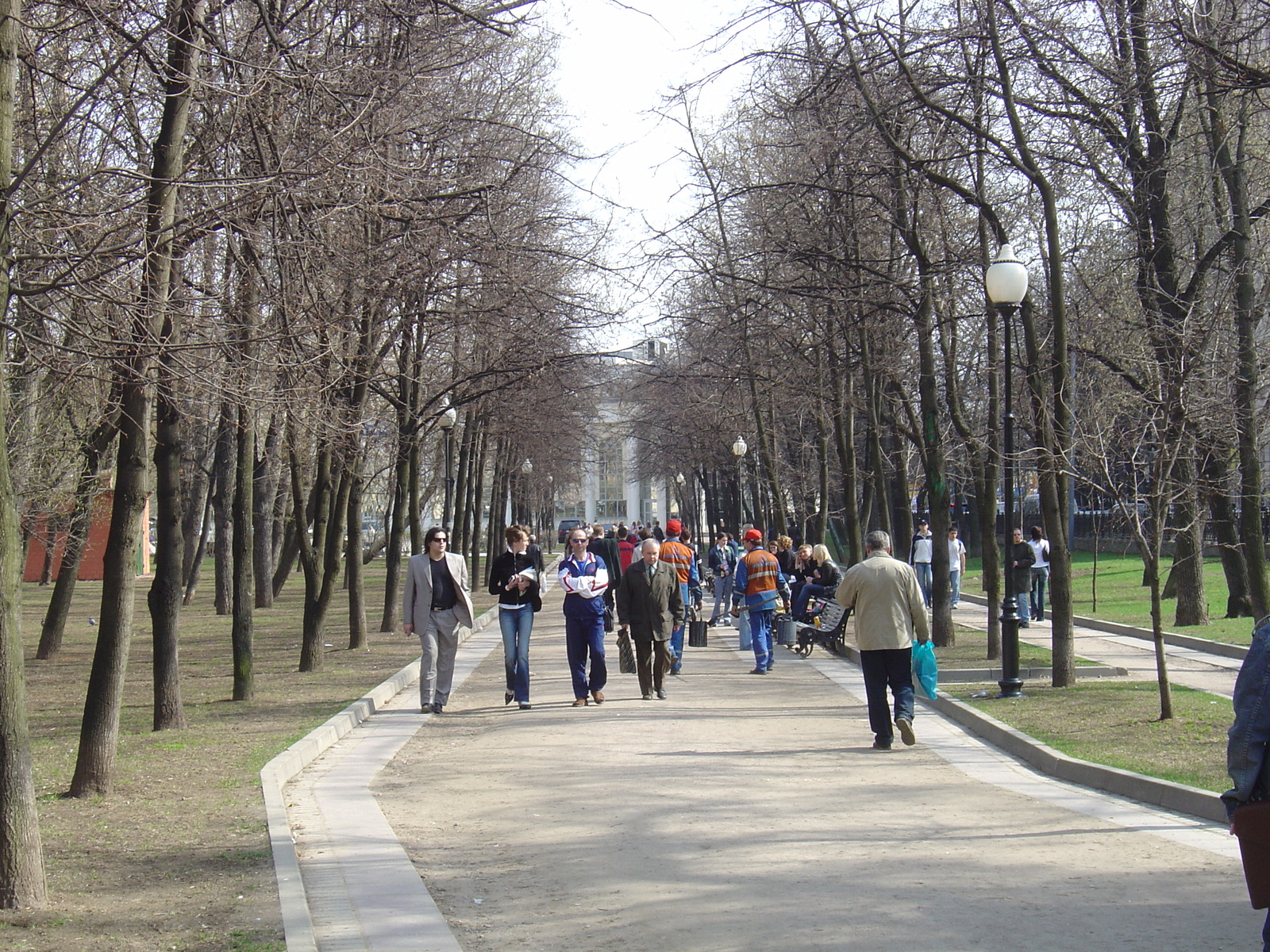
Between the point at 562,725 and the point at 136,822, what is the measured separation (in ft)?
17.4

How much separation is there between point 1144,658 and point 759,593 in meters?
5.38

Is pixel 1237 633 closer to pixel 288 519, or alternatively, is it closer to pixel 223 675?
pixel 223 675

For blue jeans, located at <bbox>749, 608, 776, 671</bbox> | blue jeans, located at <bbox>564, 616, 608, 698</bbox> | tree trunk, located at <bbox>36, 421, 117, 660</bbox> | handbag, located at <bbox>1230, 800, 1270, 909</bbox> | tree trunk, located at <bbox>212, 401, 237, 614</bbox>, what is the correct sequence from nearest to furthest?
handbag, located at <bbox>1230, 800, 1270, 909</bbox> < blue jeans, located at <bbox>564, 616, 608, 698</bbox> < blue jeans, located at <bbox>749, 608, 776, 671</bbox> < tree trunk, located at <bbox>36, 421, 117, 660</bbox> < tree trunk, located at <bbox>212, 401, 237, 614</bbox>

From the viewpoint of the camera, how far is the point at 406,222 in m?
12.1

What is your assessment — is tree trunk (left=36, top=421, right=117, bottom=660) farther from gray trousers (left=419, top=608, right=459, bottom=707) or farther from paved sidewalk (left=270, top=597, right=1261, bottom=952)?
paved sidewalk (left=270, top=597, right=1261, bottom=952)

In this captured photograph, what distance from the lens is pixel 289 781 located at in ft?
32.7

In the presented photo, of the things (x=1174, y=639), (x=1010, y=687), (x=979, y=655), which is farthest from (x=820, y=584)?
(x=1010, y=687)

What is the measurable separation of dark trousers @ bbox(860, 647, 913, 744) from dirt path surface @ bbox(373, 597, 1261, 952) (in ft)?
1.02

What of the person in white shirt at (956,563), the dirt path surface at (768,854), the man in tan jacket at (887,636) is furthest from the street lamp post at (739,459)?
the man in tan jacket at (887,636)

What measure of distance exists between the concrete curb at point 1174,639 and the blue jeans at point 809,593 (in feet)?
14.0

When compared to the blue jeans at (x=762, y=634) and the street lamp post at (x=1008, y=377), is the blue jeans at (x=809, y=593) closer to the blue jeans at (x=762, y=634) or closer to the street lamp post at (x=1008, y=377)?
the blue jeans at (x=762, y=634)

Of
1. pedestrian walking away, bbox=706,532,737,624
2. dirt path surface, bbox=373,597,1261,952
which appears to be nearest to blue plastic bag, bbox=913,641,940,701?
dirt path surface, bbox=373,597,1261,952

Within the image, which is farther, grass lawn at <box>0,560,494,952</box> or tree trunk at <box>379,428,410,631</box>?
tree trunk at <box>379,428,410,631</box>

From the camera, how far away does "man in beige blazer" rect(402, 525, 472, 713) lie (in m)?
14.0
